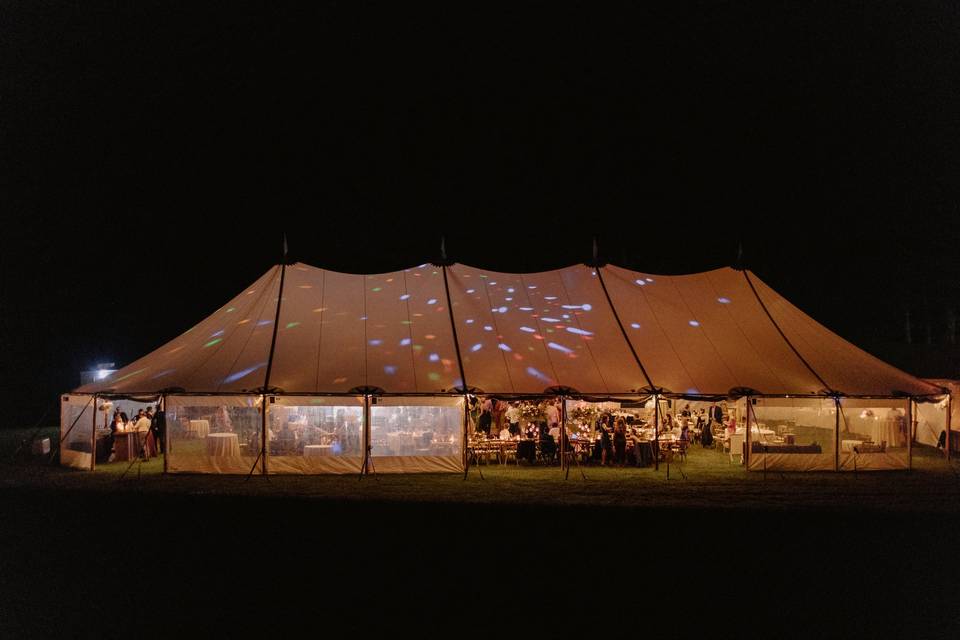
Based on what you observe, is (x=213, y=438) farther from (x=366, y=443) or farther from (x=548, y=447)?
(x=548, y=447)

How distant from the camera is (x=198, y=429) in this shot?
38.3 ft

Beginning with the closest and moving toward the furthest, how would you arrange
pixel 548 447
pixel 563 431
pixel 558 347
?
1. pixel 563 431
2. pixel 548 447
3. pixel 558 347

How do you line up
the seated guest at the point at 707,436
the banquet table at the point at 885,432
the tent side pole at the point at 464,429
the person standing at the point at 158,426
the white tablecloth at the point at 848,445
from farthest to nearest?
the seated guest at the point at 707,436 → the banquet table at the point at 885,432 → the person standing at the point at 158,426 → the white tablecloth at the point at 848,445 → the tent side pole at the point at 464,429

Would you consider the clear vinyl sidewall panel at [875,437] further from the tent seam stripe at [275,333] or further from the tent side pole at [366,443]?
the tent seam stripe at [275,333]

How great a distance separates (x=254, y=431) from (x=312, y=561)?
5.95 meters

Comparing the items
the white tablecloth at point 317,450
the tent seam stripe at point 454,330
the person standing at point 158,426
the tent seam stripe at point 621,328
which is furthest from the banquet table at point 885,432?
the person standing at point 158,426

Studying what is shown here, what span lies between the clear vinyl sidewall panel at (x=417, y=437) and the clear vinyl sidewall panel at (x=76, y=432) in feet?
14.9

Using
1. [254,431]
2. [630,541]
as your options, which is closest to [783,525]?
[630,541]

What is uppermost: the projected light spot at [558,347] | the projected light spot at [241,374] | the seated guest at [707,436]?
the projected light spot at [558,347]

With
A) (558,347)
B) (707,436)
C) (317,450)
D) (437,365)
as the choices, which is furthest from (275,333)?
(707,436)

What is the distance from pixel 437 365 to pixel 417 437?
1.17 meters

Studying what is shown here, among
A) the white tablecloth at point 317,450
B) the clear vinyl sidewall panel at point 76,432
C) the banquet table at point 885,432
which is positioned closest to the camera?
the white tablecloth at point 317,450

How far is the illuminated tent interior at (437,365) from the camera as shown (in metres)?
11.7

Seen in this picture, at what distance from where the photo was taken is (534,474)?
472 inches
